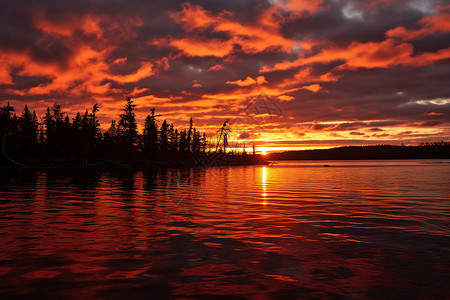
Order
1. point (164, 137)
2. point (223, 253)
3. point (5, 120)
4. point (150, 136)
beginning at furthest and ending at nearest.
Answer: point (164, 137) → point (150, 136) → point (5, 120) → point (223, 253)

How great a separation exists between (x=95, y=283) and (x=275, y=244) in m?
6.00

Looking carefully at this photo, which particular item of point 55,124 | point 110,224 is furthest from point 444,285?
point 55,124

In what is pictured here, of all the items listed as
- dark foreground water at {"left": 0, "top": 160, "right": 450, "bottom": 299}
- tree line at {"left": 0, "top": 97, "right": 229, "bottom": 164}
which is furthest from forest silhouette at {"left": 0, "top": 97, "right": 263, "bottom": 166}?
dark foreground water at {"left": 0, "top": 160, "right": 450, "bottom": 299}

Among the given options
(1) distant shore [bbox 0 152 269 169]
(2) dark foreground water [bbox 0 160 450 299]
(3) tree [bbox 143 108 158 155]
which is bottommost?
(2) dark foreground water [bbox 0 160 450 299]

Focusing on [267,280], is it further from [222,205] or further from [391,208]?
[391,208]

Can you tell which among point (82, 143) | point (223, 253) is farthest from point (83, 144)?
point (223, 253)

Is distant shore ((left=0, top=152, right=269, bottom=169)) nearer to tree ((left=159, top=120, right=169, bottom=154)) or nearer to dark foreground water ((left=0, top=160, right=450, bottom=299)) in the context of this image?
tree ((left=159, top=120, right=169, bottom=154))

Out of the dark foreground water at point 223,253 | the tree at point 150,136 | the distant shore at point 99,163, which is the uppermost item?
the tree at point 150,136

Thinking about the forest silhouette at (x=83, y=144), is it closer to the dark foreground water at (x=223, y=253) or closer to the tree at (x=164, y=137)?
the tree at (x=164, y=137)

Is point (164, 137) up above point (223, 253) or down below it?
above

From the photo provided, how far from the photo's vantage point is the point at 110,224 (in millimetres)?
15195

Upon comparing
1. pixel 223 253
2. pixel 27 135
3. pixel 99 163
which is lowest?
pixel 223 253

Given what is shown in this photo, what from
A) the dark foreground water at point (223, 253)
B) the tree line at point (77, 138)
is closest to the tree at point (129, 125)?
the tree line at point (77, 138)

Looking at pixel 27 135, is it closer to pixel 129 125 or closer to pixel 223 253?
pixel 129 125
